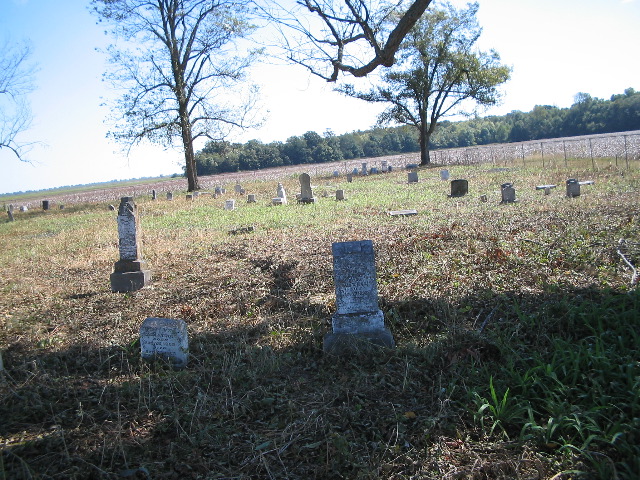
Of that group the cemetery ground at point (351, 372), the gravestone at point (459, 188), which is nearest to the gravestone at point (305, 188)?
the gravestone at point (459, 188)

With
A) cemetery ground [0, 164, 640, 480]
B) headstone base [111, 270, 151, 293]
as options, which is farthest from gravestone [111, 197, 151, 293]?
cemetery ground [0, 164, 640, 480]

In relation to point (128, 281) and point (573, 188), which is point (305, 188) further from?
point (128, 281)

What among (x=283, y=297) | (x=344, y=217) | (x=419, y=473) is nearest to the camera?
(x=419, y=473)

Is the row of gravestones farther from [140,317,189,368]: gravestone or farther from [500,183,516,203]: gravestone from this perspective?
[500,183,516,203]: gravestone

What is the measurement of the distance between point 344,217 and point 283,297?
724cm

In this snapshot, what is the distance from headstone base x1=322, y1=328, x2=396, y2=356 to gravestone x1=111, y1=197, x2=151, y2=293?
4.48 metres

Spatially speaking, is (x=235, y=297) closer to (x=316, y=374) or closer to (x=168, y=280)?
(x=168, y=280)

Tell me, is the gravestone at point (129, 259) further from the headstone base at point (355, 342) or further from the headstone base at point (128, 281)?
the headstone base at point (355, 342)

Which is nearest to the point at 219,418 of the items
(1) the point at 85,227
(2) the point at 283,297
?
(2) the point at 283,297

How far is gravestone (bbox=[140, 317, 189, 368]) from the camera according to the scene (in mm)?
4633

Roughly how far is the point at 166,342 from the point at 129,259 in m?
3.82

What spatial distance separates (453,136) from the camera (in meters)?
96.2

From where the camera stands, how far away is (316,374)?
13.7 feet

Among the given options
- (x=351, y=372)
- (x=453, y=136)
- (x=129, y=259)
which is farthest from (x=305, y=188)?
(x=453, y=136)
